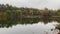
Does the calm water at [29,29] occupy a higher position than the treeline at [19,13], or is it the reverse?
the treeline at [19,13]

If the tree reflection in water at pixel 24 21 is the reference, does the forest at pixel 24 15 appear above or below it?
above

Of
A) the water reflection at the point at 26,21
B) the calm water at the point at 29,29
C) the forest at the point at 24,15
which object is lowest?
the calm water at the point at 29,29

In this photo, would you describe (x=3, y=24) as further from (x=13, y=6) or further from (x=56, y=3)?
(x=56, y=3)

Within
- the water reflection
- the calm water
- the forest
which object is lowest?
the calm water

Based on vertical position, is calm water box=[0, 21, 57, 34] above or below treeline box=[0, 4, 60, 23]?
below

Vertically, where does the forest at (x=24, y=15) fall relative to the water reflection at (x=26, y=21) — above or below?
above

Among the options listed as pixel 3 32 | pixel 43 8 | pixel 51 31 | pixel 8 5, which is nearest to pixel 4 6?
pixel 8 5

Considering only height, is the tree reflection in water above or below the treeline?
below

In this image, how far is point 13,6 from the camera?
156 cm

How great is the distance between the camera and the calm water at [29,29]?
1.51 meters

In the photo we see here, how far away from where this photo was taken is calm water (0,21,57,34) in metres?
1.51

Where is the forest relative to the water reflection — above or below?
above

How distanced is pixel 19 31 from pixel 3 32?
0.17 meters

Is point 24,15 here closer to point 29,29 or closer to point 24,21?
point 24,21
